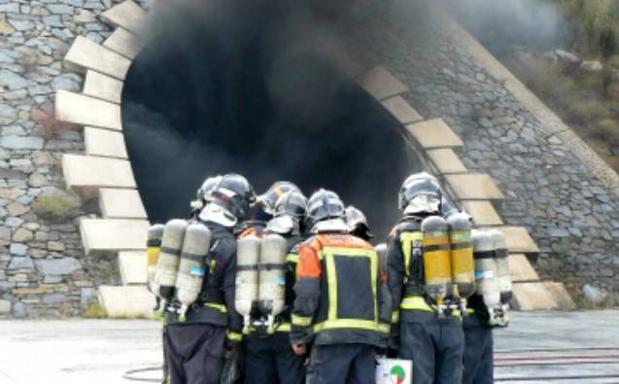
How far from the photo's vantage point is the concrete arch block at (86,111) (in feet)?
53.3

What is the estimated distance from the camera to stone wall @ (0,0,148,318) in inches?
564

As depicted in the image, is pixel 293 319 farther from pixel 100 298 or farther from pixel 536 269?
pixel 536 269

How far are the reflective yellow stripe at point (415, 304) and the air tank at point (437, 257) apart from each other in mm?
109

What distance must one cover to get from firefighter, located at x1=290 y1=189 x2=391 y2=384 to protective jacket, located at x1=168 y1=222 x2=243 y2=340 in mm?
529

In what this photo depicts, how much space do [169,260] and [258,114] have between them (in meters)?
15.9

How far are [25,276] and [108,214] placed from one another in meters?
1.70

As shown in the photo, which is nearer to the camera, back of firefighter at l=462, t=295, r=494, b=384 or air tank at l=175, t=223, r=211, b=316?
air tank at l=175, t=223, r=211, b=316

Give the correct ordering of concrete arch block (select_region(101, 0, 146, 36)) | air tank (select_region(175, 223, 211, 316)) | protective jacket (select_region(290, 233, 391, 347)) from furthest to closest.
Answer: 1. concrete arch block (select_region(101, 0, 146, 36))
2. air tank (select_region(175, 223, 211, 316))
3. protective jacket (select_region(290, 233, 391, 347))

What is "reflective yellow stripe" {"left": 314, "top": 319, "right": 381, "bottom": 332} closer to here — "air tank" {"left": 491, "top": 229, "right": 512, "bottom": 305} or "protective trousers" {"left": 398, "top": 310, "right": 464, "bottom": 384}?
"protective trousers" {"left": 398, "top": 310, "right": 464, "bottom": 384}

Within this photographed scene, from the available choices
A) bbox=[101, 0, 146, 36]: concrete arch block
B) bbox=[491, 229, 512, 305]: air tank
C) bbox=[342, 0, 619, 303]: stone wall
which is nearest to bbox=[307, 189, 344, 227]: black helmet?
bbox=[491, 229, 512, 305]: air tank

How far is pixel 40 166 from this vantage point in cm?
1568

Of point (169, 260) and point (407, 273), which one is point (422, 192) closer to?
point (407, 273)

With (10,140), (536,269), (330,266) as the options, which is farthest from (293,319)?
(536,269)

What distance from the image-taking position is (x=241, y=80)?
70.4 ft
